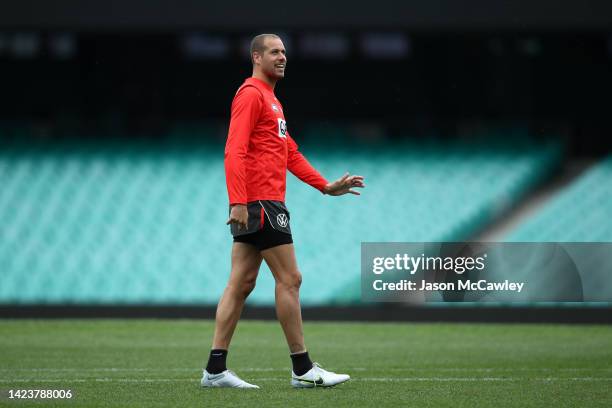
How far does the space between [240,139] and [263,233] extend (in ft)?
1.97

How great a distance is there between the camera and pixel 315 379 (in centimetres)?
710

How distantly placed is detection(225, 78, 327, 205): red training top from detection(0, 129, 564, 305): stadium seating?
30.4ft


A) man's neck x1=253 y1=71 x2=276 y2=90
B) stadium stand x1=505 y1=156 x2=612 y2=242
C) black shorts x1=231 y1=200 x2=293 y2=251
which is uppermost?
stadium stand x1=505 y1=156 x2=612 y2=242

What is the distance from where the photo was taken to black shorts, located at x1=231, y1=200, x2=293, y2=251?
6.96 metres

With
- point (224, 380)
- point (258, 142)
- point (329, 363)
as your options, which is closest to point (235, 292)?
point (224, 380)

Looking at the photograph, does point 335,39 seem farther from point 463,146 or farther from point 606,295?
point 606,295

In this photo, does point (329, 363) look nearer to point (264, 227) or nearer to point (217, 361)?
point (217, 361)

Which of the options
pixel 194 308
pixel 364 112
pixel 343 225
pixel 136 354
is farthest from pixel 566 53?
pixel 136 354

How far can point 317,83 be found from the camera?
16484 mm

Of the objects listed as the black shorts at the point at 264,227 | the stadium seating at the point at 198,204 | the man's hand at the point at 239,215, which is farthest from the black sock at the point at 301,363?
the stadium seating at the point at 198,204

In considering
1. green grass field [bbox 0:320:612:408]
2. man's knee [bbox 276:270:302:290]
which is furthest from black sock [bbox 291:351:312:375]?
man's knee [bbox 276:270:302:290]

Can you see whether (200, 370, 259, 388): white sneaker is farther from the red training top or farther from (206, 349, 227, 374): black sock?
the red training top

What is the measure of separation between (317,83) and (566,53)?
3553mm

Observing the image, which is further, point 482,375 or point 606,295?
point 606,295
